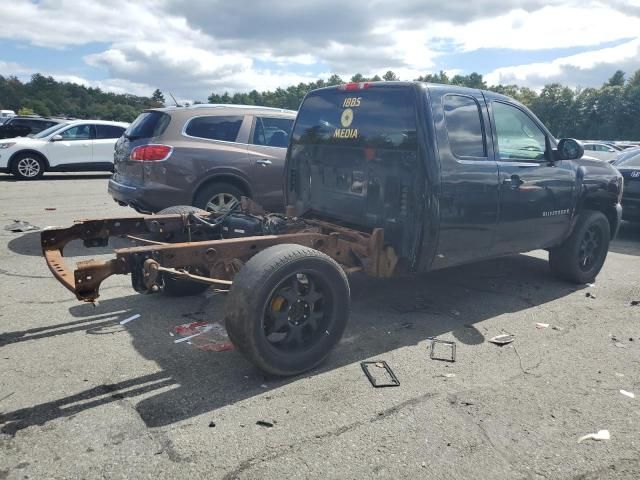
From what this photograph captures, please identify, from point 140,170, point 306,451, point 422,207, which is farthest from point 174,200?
point 306,451

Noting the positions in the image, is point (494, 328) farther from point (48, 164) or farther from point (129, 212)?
point (48, 164)

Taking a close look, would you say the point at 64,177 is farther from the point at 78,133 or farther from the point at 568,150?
the point at 568,150

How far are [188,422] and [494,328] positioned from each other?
2885 mm

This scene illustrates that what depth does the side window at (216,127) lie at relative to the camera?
7.13 meters

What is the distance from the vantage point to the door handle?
4863mm

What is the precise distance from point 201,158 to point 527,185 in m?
4.07

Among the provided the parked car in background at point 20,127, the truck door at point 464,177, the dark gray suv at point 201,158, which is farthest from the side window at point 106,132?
the truck door at point 464,177

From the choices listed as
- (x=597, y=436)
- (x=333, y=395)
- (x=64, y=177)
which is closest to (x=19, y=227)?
(x=333, y=395)

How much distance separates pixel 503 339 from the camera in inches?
176

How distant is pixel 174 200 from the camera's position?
6758 mm

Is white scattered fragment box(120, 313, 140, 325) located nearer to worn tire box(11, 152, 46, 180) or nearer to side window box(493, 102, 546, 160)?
side window box(493, 102, 546, 160)

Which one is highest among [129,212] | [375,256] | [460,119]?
[460,119]

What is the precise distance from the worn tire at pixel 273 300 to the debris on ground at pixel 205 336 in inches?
25.7

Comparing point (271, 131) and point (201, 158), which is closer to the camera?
point (201, 158)
